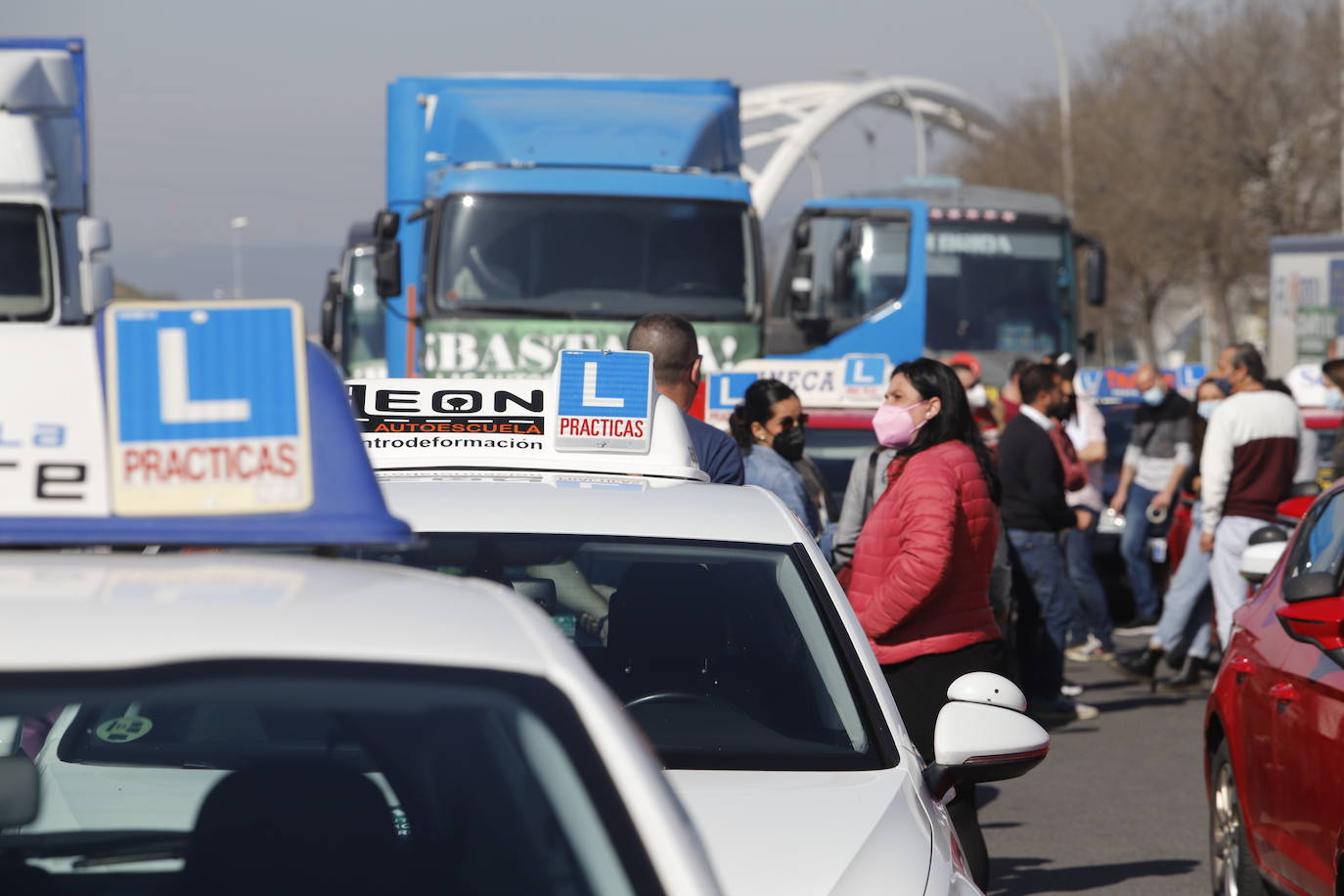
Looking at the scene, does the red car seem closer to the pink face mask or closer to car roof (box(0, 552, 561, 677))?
the pink face mask

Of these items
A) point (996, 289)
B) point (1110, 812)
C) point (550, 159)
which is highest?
point (550, 159)

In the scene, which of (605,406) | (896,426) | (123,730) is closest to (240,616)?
(123,730)

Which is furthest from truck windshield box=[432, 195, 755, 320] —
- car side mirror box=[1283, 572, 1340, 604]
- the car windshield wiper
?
the car windshield wiper

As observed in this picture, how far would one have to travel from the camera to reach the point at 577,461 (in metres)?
5.44

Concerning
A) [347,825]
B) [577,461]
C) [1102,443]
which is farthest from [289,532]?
[1102,443]

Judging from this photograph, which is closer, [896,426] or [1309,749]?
[1309,749]

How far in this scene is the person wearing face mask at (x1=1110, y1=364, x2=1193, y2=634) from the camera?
14922 mm

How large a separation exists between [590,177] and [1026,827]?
24.8ft

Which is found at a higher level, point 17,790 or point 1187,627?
point 17,790

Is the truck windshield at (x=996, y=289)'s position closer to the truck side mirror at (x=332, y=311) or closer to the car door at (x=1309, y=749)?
the truck side mirror at (x=332, y=311)

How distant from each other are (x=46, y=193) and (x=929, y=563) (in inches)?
412

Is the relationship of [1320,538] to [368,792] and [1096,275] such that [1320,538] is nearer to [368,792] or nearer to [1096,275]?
[368,792]

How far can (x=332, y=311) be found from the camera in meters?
24.8

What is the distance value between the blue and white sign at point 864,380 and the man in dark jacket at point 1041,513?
105cm
